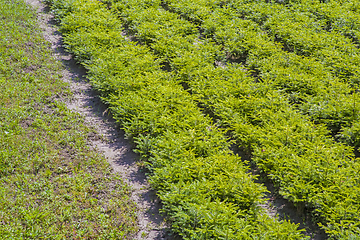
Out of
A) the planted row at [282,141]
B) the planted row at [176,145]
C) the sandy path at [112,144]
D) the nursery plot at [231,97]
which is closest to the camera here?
the planted row at [176,145]

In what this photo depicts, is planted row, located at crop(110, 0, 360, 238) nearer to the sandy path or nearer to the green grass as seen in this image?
the sandy path

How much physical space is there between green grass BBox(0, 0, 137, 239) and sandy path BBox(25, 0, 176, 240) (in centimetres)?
21

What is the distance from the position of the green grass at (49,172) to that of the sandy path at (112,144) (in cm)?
21

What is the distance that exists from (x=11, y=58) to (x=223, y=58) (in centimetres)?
681

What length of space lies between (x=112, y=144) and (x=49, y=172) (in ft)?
5.40

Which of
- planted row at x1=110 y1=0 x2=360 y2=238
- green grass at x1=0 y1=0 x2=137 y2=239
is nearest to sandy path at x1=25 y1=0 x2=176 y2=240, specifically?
green grass at x1=0 y1=0 x2=137 y2=239

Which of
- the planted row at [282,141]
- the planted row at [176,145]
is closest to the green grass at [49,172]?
the planted row at [176,145]

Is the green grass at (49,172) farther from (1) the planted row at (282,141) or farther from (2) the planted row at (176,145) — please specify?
(1) the planted row at (282,141)

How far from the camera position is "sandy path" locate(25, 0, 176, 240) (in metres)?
5.52

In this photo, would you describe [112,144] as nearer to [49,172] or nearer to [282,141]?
[49,172]

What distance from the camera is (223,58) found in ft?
31.5

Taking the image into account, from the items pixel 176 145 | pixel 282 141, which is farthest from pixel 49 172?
pixel 282 141

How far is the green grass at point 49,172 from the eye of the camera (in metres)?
5.20

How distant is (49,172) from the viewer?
6.02m
